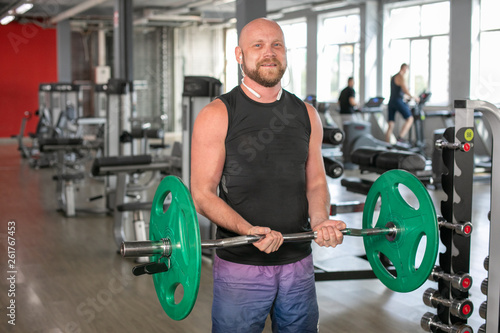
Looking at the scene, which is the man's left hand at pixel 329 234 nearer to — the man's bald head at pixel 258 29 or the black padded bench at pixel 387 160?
the man's bald head at pixel 258 29

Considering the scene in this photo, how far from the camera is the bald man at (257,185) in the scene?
5.45 ft

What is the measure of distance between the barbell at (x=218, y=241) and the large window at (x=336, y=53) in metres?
10.8

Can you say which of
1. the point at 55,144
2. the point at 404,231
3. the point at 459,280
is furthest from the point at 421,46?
the point at 404,231

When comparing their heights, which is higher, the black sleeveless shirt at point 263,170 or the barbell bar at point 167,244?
the black sleeveless shirt at point 263,170

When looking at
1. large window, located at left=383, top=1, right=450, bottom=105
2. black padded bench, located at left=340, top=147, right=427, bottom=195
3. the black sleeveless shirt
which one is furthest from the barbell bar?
large window, located at left=383, top=1, right=450, bottom=105

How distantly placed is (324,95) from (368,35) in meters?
2.34

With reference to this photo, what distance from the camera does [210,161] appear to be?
167cm

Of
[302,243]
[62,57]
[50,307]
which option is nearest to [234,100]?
[302,243]

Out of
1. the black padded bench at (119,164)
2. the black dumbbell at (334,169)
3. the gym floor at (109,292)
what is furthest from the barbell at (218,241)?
the black padded bench at (119,164)

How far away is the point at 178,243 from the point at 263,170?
1.06 feet

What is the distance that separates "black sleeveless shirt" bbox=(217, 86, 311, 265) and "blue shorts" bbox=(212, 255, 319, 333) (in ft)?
0.10

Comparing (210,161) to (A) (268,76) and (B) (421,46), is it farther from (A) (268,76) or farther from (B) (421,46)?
(B) (421,46)

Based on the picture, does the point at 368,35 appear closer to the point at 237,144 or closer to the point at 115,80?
the point at 115,80

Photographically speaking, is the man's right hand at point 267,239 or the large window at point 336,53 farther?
the large window at point 336,53
